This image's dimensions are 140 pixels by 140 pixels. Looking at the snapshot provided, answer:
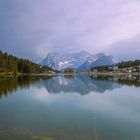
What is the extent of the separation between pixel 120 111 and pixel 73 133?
11.5 meters

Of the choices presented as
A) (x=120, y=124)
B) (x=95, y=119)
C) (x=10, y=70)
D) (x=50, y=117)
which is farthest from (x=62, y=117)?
(x=10, y=70)

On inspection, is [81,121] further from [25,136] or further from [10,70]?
[10,70]

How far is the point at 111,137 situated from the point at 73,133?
2961mm

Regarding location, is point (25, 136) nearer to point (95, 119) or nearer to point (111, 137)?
point (111, 137)

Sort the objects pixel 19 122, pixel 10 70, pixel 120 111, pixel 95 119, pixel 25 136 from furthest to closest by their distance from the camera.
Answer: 1. pixel 10 70
2. pixel 120 111
3. pixel 95 119
4. pixel 19 122
5. pixel 25 136

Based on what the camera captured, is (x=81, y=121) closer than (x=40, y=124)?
No

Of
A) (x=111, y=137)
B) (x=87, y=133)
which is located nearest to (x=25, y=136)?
(x=87, y=133)

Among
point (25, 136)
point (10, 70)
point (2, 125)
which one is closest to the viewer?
point (25, 136)

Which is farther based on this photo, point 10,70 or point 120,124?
point 10,70

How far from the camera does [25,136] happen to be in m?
16.9

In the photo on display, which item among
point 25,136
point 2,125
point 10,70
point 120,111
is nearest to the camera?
point 25,136

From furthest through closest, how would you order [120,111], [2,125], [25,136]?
1. [120,111]
2. [2,125]
3. [25,136]

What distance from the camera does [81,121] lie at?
22.1m

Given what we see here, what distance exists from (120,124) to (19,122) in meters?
9.49
